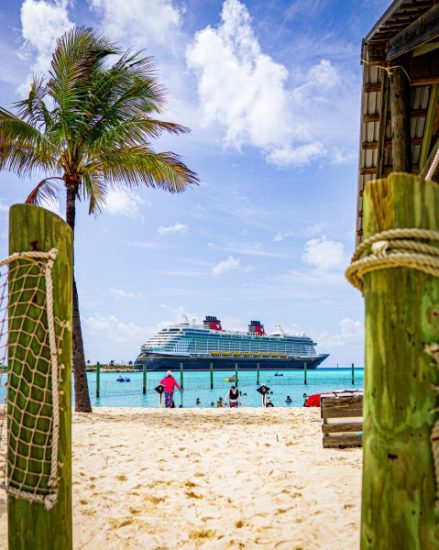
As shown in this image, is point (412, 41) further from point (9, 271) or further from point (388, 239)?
point (9, 271)

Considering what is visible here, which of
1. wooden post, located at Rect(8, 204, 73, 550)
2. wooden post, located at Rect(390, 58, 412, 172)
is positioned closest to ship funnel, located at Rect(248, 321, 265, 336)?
wooden post, located at Rect(390, 58, 412, 172)

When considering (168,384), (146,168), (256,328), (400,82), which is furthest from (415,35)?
(256,328)

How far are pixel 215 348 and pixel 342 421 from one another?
7086 cm

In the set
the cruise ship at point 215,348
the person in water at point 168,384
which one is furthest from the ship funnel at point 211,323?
the person in water at point 168,384

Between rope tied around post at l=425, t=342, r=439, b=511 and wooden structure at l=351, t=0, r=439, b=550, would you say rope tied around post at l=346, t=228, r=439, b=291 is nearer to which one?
wooden structure at l=351, t=0, r=439, b=550

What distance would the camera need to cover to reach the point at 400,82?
560 cm

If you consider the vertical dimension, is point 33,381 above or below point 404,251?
below

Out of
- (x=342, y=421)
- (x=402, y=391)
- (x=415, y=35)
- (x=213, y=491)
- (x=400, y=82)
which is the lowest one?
(x=213, y=491)

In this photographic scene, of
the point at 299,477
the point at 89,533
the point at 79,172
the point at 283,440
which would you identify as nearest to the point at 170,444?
the point at 283,440

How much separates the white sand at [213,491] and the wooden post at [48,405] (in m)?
1.46

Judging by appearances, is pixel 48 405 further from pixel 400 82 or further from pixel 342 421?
pixel 400 82

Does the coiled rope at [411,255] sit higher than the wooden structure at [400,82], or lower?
lower

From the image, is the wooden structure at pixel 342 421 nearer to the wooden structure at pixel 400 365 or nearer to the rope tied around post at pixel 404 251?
the wooden structure at pixel 400 365

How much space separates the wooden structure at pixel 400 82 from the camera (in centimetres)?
504
